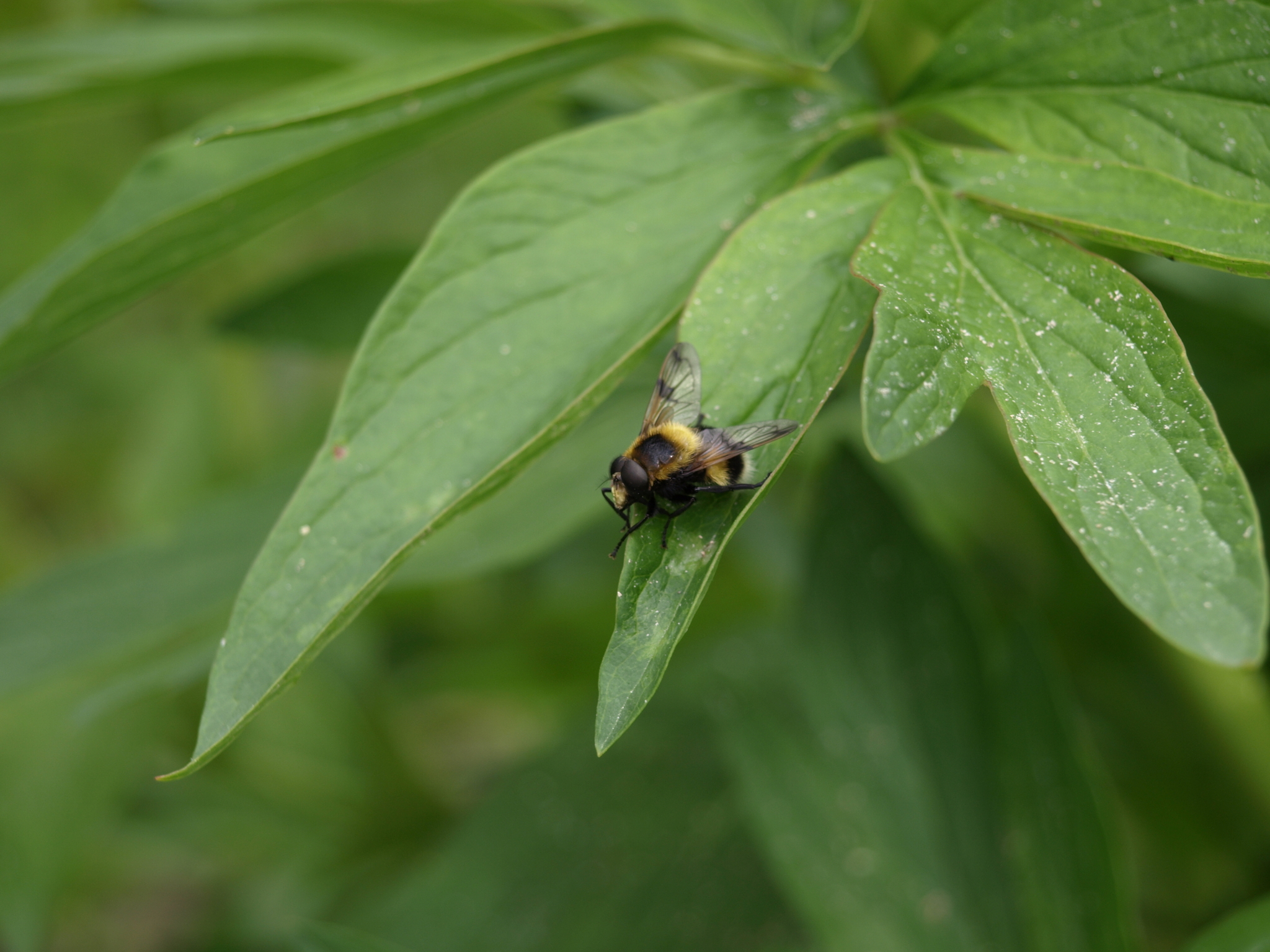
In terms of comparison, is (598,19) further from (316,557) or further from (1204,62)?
(316,557)

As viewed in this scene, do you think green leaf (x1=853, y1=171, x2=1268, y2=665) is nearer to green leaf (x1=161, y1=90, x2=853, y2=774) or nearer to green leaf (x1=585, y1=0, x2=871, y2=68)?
green leaf (x1=161, y1=90, x2=853, y2=774)

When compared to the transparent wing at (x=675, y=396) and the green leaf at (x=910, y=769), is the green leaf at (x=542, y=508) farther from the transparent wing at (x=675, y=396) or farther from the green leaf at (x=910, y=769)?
Result: the green leaf at (x=910, y=769)

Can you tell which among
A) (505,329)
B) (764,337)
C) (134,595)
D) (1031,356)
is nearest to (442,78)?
(505,329)

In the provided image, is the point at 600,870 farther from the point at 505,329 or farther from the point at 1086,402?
the point at 1086,402

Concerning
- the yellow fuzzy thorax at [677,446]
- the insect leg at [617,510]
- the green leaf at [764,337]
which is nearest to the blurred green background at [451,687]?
the insect leg at [617,510]

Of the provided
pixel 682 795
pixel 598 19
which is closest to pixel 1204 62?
pixel 598 19
